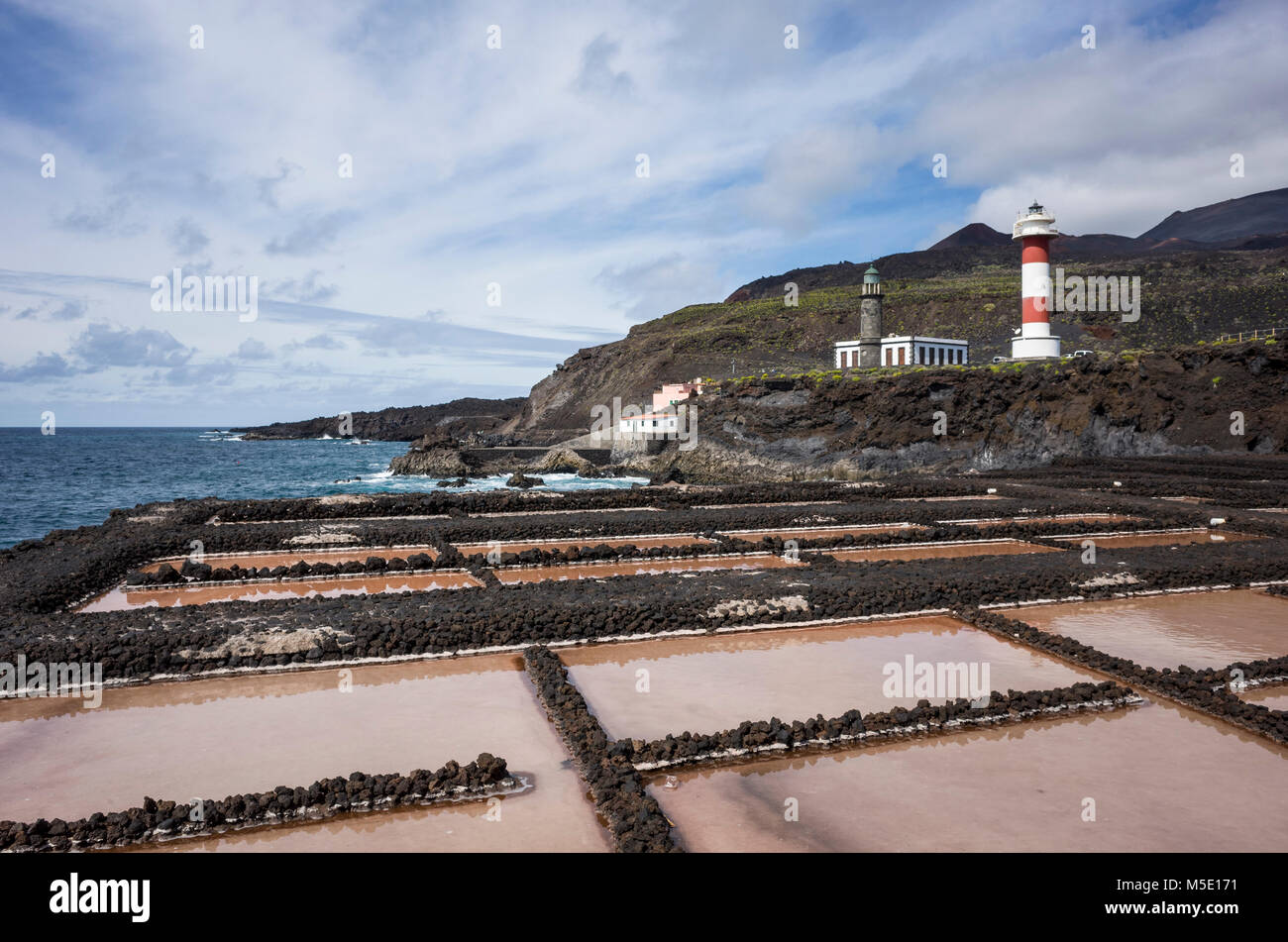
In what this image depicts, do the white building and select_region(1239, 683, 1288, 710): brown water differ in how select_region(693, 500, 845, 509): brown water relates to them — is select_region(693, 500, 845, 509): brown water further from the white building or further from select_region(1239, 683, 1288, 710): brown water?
the white building

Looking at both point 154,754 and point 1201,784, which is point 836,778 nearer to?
point 1201,784

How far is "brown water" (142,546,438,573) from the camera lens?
51.3 ft

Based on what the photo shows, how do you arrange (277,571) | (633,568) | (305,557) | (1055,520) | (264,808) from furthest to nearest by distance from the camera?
(1055,520) < (305,557) < (633,568) < (277,571) < (264,808)

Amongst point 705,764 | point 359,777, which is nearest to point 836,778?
point 705,764

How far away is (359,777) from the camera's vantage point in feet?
20.5

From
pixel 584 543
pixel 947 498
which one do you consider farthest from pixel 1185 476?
pixel 584 543

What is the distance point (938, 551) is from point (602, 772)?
11.9 m

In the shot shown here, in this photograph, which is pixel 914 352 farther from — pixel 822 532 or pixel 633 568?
pixel 633 568

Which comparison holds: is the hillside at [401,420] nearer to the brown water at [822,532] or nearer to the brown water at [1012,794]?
the brown water at [822,532]

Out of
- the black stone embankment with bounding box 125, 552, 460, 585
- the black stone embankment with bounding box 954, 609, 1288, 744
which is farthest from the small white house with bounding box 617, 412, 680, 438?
the black stone embankment with bounding box 954, 609, 1288, 744

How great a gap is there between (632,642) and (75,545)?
42.0 feet

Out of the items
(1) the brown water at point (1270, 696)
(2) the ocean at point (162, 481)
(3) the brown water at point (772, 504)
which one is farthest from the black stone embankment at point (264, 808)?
(2) the ocean at point (162, 481)

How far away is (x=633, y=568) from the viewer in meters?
15.2

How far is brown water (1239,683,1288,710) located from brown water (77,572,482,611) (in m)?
9.75
